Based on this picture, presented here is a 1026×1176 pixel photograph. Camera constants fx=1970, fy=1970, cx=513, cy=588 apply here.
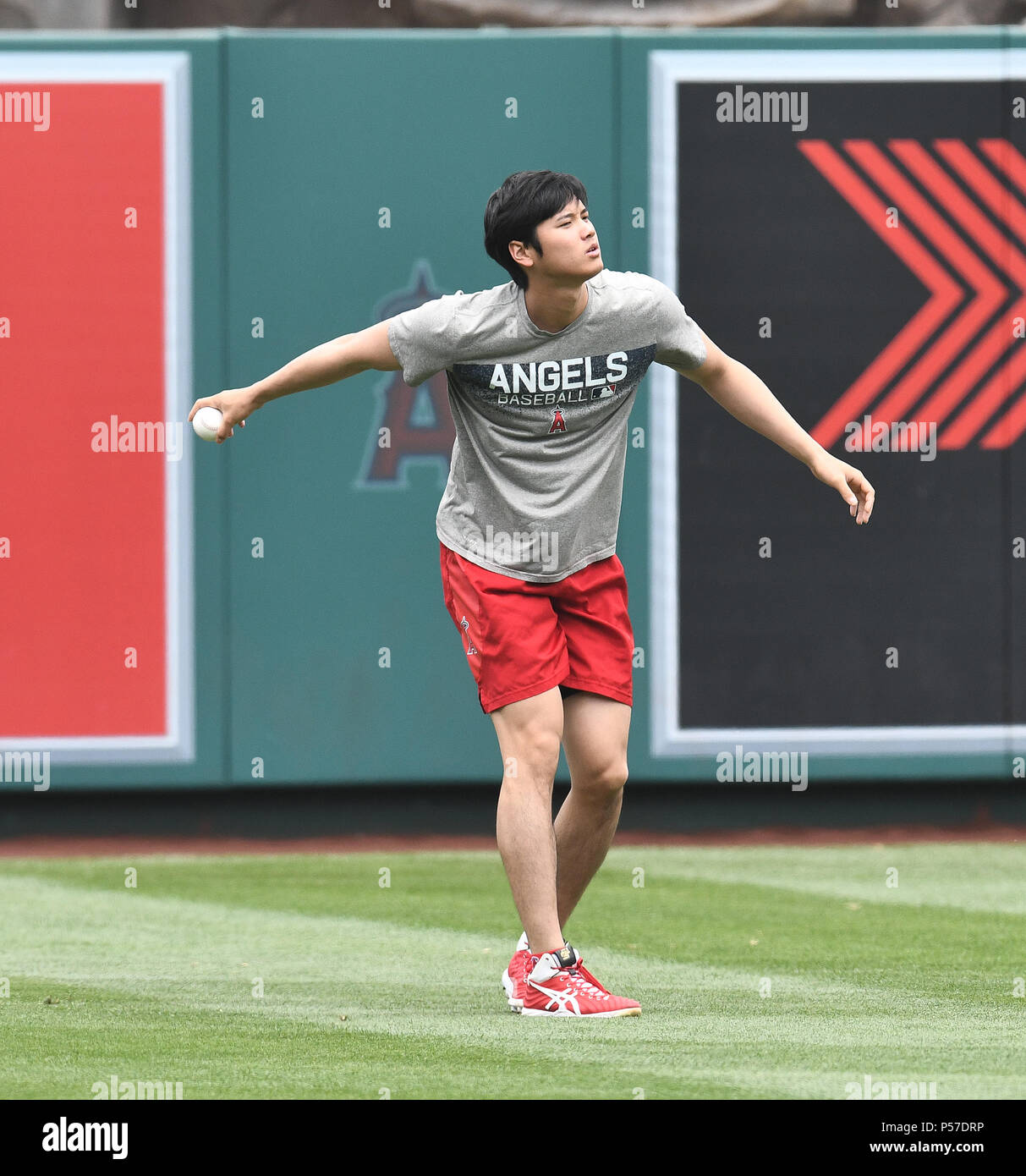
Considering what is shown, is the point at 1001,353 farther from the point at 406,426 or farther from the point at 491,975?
the point at 491,975

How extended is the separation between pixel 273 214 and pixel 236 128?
403mm

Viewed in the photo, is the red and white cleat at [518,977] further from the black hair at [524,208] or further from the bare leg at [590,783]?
the black hair at [524,208]

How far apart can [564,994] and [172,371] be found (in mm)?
4740

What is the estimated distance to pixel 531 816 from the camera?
4684 mm

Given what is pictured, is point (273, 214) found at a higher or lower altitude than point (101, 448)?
higher

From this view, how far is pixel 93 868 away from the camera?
7996 mm

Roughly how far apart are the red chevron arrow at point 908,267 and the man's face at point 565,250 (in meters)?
4.29

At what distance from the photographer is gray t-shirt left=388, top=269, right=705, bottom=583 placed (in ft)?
15.5

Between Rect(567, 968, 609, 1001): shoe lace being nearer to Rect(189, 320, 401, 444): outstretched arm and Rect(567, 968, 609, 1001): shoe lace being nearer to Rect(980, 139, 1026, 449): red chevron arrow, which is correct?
Rect(189, 320, 401, 444): outstretched arm

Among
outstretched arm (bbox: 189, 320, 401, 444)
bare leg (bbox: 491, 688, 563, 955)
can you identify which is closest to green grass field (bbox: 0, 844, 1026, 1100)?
bare leg (bbox: 491, 688, 563, 955)

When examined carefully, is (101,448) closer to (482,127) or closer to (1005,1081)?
(482,127)

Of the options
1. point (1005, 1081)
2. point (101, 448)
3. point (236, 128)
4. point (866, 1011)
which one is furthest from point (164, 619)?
point (1005, 1081)

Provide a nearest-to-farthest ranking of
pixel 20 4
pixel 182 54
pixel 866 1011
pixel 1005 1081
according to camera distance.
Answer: pixel 1005 1081, pixel 866 1011, pixel 182 54, pixel 20 4

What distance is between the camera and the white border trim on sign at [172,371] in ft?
28.2
